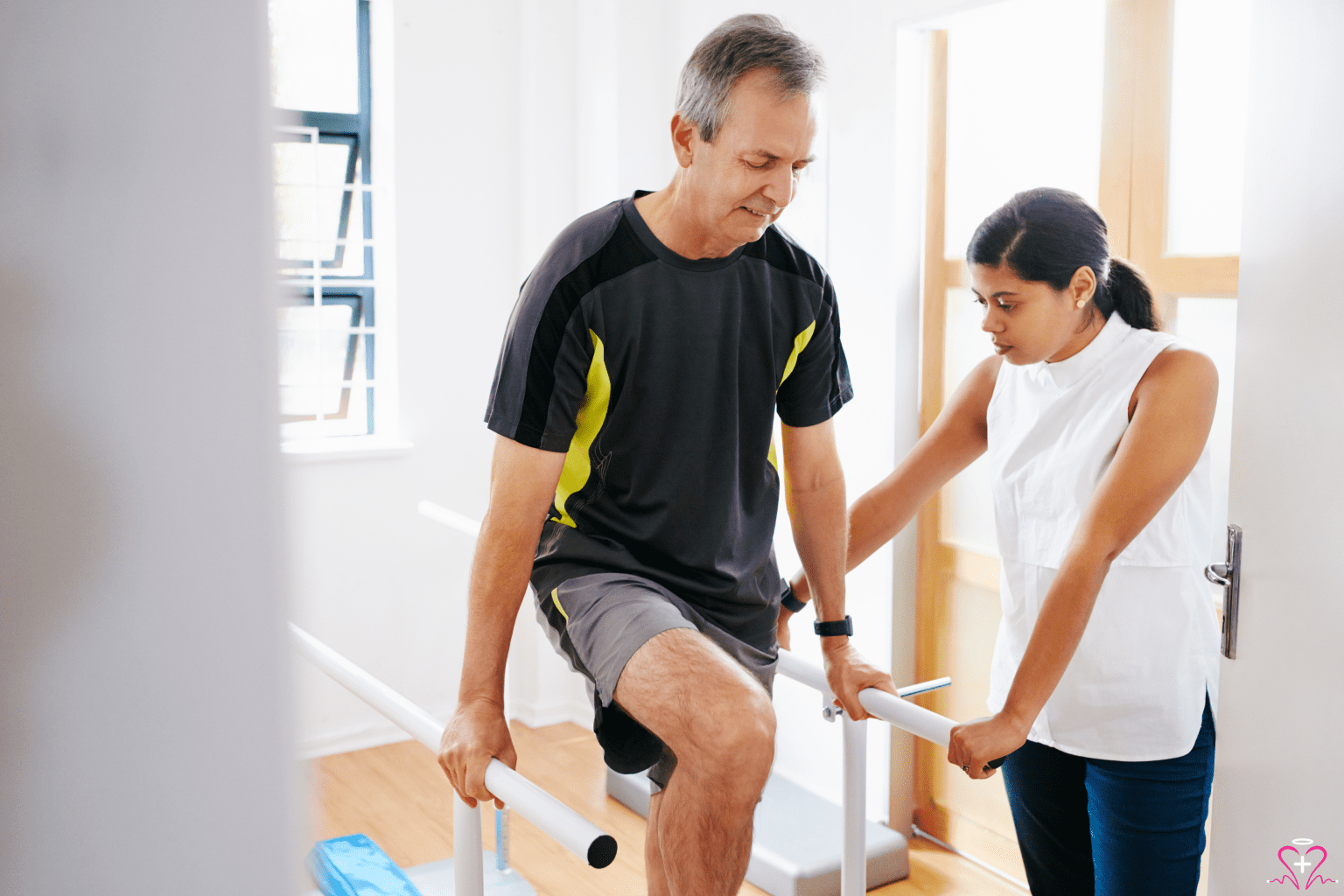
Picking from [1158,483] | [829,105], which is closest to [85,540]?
[1158,483]

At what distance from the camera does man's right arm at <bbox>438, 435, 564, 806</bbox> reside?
1330mm

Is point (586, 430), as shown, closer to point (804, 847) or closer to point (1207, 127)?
point (1207, 127)

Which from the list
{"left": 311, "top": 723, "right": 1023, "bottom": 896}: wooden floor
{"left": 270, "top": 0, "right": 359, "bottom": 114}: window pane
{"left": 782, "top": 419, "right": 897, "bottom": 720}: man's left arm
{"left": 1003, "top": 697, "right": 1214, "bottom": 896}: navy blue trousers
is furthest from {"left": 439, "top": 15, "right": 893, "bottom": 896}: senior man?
{"left": 270, "top": 0, "right": 359, "bottom": 114}: window pane

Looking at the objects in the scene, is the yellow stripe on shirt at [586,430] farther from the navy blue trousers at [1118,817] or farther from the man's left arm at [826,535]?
the navy blue trousers at [1118,817]

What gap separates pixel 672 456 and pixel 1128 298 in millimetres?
860

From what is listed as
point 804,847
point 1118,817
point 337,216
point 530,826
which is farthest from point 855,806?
point 337,216

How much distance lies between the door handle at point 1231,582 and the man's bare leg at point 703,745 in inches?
32.3

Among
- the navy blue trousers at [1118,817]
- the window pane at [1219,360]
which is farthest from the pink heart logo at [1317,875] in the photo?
the window pane at [1219,360]

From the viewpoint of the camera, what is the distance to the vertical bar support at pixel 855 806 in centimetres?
175

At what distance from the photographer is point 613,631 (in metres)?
1.27

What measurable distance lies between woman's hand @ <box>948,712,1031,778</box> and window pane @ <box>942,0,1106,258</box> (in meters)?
1.53

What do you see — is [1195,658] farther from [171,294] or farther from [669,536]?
[171,294]

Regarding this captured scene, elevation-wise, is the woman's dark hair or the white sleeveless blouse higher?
the woman's dark hair

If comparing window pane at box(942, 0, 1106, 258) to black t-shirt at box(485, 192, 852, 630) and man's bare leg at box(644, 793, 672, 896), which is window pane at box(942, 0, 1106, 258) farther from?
man's bare leg at box(644, 793, 672, 896)
